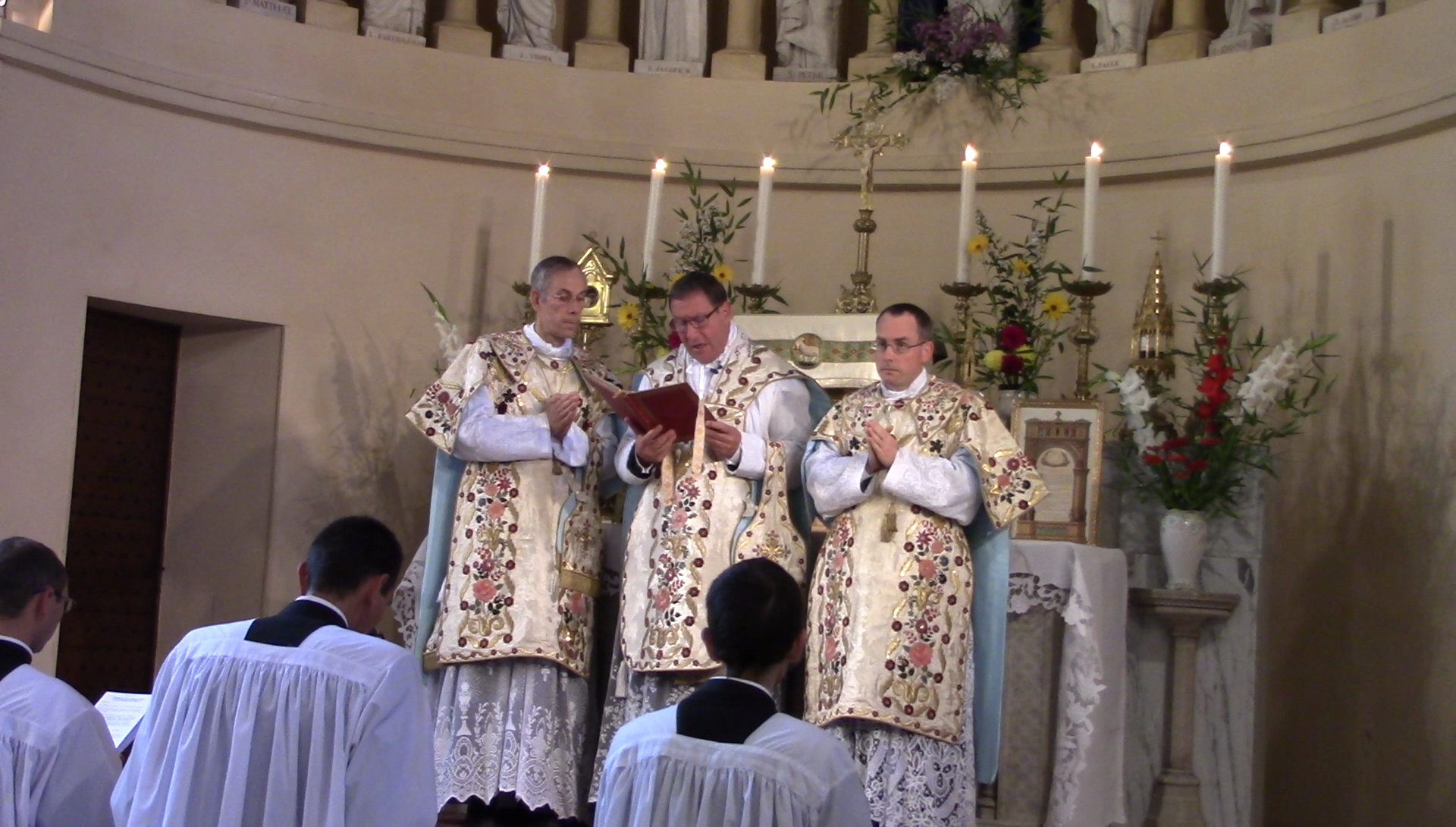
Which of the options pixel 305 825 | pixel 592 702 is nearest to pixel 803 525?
pixel 592 702

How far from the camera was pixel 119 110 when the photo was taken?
655 centimetres

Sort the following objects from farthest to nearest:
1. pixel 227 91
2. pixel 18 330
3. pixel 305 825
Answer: pixel 227 91 → pixel 18 330 → pixel 305 825

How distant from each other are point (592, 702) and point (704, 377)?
43.2 inches

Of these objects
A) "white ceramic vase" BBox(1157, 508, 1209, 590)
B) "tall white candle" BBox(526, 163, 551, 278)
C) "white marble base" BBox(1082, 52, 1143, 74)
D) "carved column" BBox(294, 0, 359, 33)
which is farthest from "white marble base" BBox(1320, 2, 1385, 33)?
"carved column" BBox(294, 0, 359, 33)

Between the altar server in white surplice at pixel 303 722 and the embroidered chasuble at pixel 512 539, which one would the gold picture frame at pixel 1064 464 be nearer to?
the embroidered chasuble at pixel 512 539

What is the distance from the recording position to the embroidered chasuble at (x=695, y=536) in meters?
4.92

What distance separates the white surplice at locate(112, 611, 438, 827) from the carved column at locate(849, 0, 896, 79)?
15.8ft

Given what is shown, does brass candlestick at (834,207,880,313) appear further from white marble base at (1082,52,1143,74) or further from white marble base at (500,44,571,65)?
white marble base at (500,44,571,65)

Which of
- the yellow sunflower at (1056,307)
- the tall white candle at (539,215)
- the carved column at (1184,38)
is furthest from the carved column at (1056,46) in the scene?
the tall white candle at (539,215)

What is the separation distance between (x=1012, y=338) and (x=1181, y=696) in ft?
4.23

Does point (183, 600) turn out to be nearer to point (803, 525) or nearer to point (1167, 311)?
point (803, 525)

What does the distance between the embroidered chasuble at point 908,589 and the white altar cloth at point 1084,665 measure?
0.95 ft

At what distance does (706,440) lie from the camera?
501 cm

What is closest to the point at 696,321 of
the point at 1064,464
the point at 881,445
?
the point at 881,445
